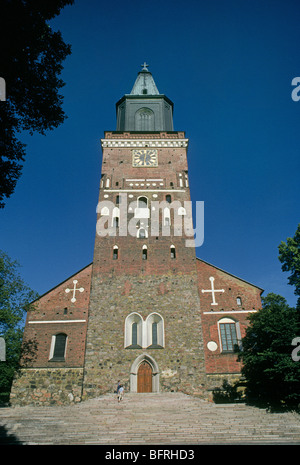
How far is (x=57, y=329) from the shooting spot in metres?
20.8

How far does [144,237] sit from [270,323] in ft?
34.6

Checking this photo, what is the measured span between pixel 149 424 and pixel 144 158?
20.5 metres

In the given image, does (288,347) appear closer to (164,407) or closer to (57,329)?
(164,407)

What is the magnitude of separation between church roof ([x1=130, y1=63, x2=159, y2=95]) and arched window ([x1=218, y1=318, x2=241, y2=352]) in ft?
78.2

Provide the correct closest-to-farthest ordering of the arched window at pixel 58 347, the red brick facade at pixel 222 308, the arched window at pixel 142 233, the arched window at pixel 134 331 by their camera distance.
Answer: the red brick facade at pixel 222 308
the arched window at pixel 134 331
the arched window at pixel 58 347
the arched window at pixel 142 233

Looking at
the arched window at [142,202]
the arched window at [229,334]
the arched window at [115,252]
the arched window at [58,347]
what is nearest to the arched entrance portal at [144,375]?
the arched window at [229,334]

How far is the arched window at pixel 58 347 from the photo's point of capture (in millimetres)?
19945

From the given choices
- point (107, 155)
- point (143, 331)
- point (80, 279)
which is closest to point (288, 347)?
point (143, 331)

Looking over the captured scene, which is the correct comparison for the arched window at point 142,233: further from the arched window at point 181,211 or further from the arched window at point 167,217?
the arched window at point 181,211

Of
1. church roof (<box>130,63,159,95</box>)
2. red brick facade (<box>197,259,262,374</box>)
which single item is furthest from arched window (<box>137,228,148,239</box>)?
church roof (<box>130,63,159,95</box>)

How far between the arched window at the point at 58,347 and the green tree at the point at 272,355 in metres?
11.4

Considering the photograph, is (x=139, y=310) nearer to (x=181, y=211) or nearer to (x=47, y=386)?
(x=47, y=386)

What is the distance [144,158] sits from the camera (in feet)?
88.7

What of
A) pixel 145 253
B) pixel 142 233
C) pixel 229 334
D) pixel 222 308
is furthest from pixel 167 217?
pixel 229 334
